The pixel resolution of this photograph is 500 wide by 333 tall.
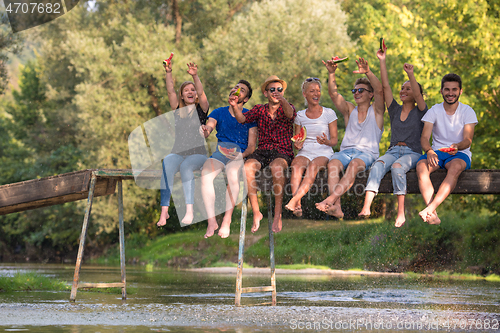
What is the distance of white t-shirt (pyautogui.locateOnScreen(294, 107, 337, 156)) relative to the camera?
378 inches

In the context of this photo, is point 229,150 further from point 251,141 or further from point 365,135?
point 365,135

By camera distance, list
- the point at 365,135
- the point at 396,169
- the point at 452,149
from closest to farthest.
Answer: the point at 452,149, the point at 396,169, the point at 365,135

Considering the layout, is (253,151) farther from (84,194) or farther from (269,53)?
(269,53)

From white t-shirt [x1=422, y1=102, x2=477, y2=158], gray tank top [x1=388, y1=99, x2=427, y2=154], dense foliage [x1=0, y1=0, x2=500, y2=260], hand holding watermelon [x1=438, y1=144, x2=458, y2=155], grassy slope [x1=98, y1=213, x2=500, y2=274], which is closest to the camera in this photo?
hand holding watermelon [x1=438, y1=144, x2=458, y2=155]

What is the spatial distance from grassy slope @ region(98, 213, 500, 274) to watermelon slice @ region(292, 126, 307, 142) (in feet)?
42.9

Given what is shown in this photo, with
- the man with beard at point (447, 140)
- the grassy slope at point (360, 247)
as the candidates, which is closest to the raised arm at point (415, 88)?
Result: the man with beard at point (447, 140)

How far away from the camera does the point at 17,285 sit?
47.9ft

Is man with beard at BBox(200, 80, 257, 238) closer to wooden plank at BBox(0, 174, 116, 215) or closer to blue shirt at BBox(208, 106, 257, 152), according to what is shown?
blue shirt at BBox(208, 106, 257, 152)

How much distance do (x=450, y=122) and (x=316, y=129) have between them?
6.58 feet

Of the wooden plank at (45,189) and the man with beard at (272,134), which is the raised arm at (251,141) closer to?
the man with beard at (272,134)

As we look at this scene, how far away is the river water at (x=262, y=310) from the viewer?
8539 millimetres

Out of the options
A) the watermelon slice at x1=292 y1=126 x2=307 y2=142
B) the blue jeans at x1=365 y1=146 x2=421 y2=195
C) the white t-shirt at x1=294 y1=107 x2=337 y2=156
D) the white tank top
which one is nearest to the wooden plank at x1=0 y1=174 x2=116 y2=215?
the watermelon slice at x1=292 y1=126 x2=307 y2=142

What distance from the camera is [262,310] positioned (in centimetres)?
1035

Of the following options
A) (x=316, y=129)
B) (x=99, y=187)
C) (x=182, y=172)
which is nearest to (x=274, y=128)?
(x=316, y=129)
